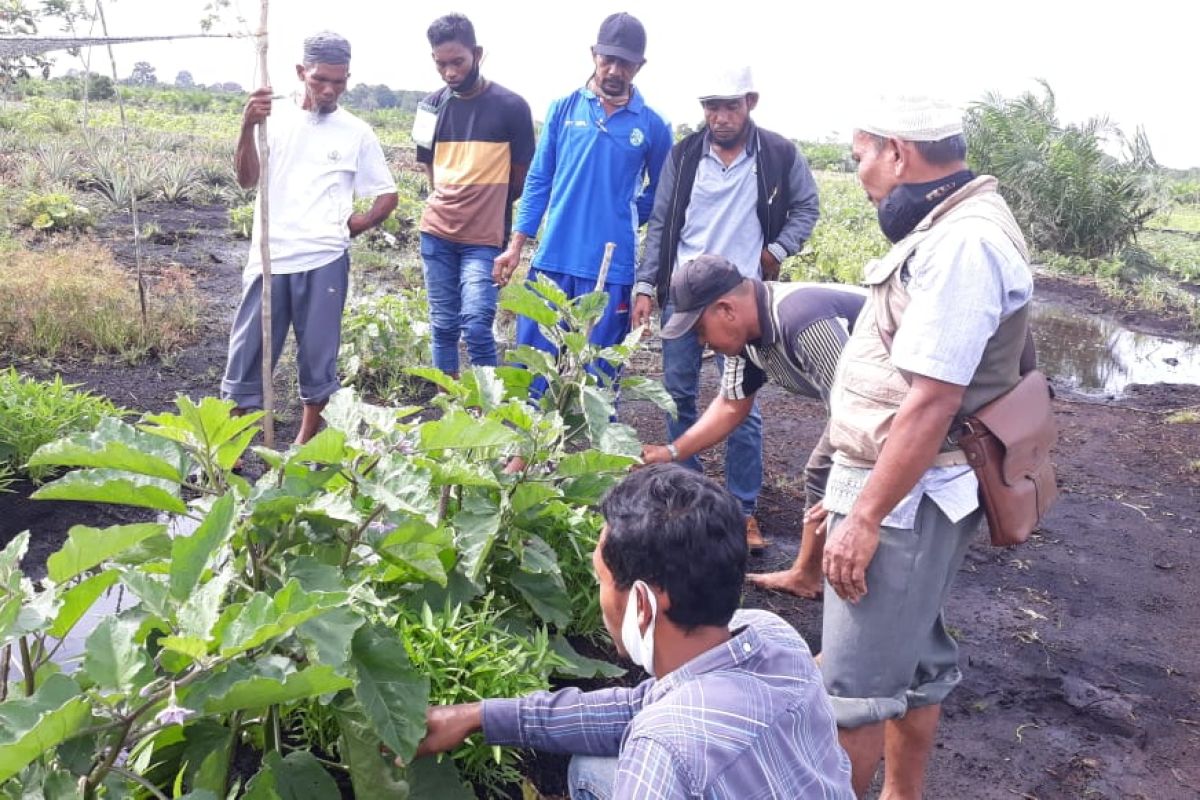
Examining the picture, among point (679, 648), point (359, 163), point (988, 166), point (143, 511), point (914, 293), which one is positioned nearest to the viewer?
point (679, 648)

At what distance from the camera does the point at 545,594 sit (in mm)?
2766

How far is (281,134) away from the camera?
174 inches

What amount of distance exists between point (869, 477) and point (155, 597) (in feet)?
4.85

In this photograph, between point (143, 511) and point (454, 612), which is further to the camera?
point (143, 511)

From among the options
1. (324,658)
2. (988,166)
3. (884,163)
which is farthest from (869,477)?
(988,166)

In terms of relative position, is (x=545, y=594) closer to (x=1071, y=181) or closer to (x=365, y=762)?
(x=365, y=762)

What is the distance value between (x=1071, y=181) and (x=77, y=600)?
1669cm

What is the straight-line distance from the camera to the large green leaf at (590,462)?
9.04ft

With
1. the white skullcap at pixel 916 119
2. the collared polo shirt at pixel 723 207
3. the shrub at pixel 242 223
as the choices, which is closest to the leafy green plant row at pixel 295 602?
the white skullcap at pixel 916 119

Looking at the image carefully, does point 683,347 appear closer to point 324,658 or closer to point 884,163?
point 884,163

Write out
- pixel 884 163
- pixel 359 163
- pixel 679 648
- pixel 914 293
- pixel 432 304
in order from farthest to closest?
pixel 432 304
pixel 359 163
pixel 884 163
pixel 914 293
pixel 679 648

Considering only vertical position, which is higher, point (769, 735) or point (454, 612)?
point (769, 735)

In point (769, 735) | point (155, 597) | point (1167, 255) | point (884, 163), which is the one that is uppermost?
point (884, 163)

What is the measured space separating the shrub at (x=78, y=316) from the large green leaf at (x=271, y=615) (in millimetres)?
5372
